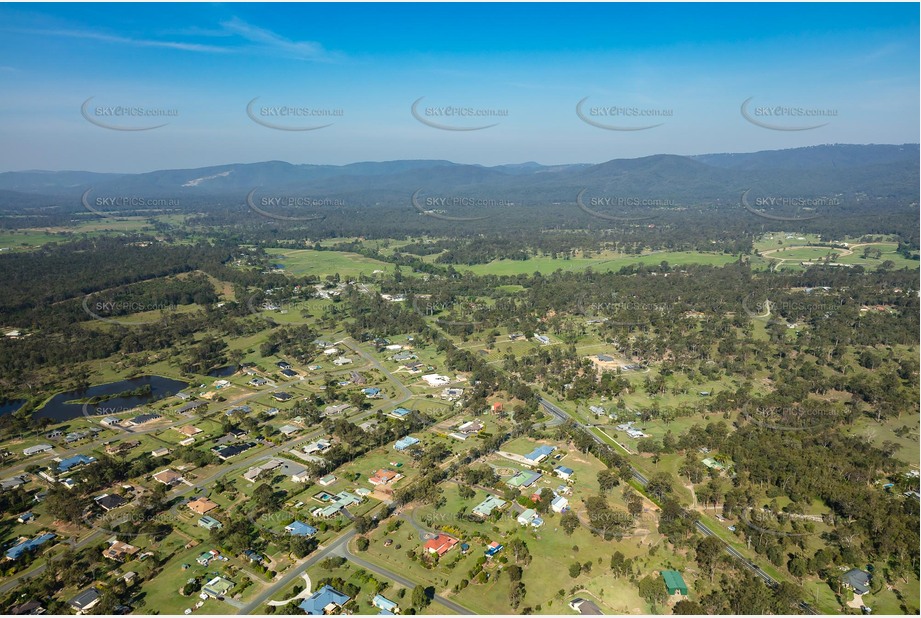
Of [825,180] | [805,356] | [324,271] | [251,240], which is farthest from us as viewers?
[825,180]

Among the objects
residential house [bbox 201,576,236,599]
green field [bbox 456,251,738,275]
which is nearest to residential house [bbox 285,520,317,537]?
residential house [bbox 201,576,236,599]

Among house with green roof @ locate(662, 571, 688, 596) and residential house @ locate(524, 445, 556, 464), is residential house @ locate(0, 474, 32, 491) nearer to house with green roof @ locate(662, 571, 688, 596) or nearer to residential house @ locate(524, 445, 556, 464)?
residential house @ locate(524, 445, 556, 464)

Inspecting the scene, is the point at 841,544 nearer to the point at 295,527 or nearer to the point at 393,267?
the point at 295,527

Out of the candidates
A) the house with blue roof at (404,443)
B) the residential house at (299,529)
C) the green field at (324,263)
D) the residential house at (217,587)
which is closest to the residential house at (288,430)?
the house with blue roof at (404,443)

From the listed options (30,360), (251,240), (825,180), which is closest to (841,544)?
(30,360)

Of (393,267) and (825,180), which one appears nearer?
(393,267)

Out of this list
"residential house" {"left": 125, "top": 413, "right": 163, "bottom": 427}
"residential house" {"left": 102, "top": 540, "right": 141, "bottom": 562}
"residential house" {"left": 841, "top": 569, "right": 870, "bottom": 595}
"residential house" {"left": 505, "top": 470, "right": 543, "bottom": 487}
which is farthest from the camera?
"residential house" {"left": 125, "top": 413, "right": 163, "bottom": 427}

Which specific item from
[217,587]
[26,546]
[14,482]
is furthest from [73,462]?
[217,587]
